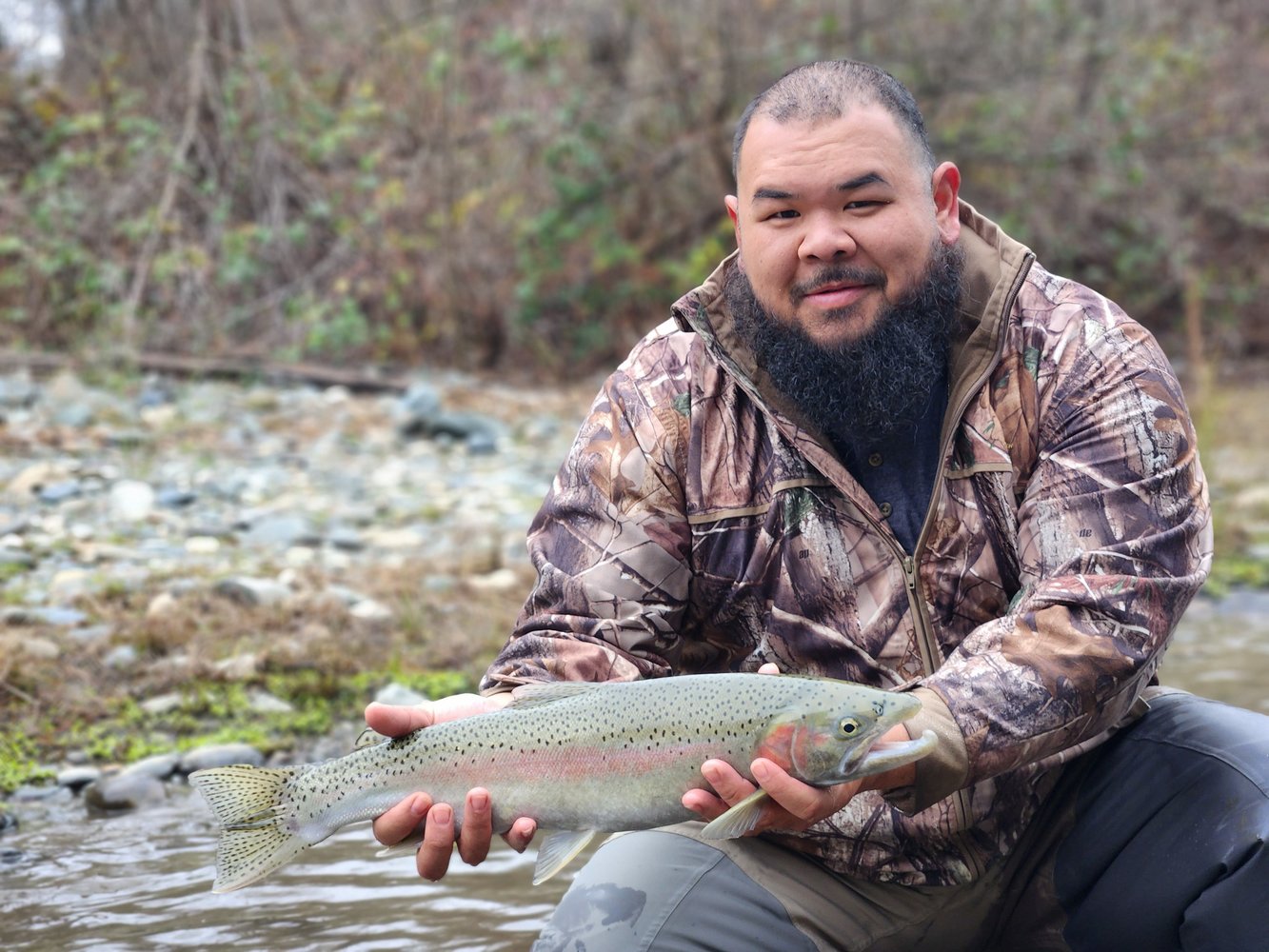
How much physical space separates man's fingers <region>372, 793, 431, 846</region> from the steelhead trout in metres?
0.03

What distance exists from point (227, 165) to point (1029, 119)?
7969mm

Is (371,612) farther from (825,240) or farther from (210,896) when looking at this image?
(825,240)

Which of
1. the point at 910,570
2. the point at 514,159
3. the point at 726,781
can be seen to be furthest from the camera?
the point at 514,159

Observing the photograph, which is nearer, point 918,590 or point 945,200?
point 918,590

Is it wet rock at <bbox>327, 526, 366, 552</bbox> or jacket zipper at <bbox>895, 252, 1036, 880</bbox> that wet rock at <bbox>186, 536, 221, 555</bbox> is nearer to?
wet rock at <bbox>327, 526, 366, 552</bbox>

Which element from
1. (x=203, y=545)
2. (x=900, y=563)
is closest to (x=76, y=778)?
(x=203, y=545)

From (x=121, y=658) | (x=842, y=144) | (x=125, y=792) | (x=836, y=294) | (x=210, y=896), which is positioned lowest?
(x=210, y=896)

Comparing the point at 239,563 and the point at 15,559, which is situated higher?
the point at 15,559

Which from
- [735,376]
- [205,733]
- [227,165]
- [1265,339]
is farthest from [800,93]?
[1265,339]

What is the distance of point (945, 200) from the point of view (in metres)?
3.65

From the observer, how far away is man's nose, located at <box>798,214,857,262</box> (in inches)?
136

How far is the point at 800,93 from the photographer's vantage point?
140 inches

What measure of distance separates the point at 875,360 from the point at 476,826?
1375mm

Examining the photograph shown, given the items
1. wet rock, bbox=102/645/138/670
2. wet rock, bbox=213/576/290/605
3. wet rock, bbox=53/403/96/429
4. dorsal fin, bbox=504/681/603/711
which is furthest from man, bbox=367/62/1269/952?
wet rock, bbox=53/403/96/429
